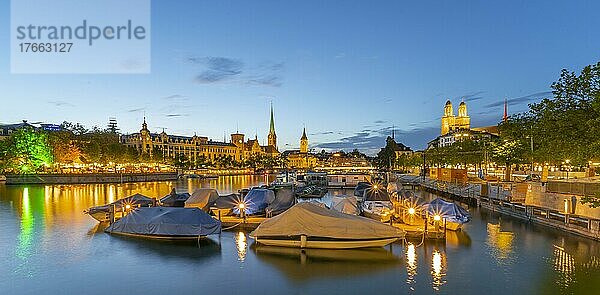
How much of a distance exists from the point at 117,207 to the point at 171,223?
1169cm

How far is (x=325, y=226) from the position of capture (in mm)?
25578

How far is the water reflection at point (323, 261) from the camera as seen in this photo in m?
21.8

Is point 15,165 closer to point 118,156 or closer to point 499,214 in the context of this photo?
point 118,156

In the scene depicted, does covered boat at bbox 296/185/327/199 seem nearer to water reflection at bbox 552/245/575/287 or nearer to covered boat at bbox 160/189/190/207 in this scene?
covered boat at bbox 160/189/190/207

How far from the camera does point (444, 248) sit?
89.2 ft

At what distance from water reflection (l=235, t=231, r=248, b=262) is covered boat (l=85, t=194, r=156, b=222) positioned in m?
11.3

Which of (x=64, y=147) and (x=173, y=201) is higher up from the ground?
(x=64, y=147)

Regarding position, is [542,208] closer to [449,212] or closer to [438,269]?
[449,212]

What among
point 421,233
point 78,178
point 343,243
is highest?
point 78,178

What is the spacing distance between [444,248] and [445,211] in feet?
17.5

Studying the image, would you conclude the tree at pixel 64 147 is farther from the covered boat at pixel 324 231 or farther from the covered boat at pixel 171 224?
the covered boat at pixel 324 231

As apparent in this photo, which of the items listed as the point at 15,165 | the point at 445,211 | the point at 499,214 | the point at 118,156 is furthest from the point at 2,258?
the point at 118,156

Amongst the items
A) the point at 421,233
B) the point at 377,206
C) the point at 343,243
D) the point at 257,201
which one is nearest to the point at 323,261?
the point at 343,243

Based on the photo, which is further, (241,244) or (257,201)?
(257,201)
